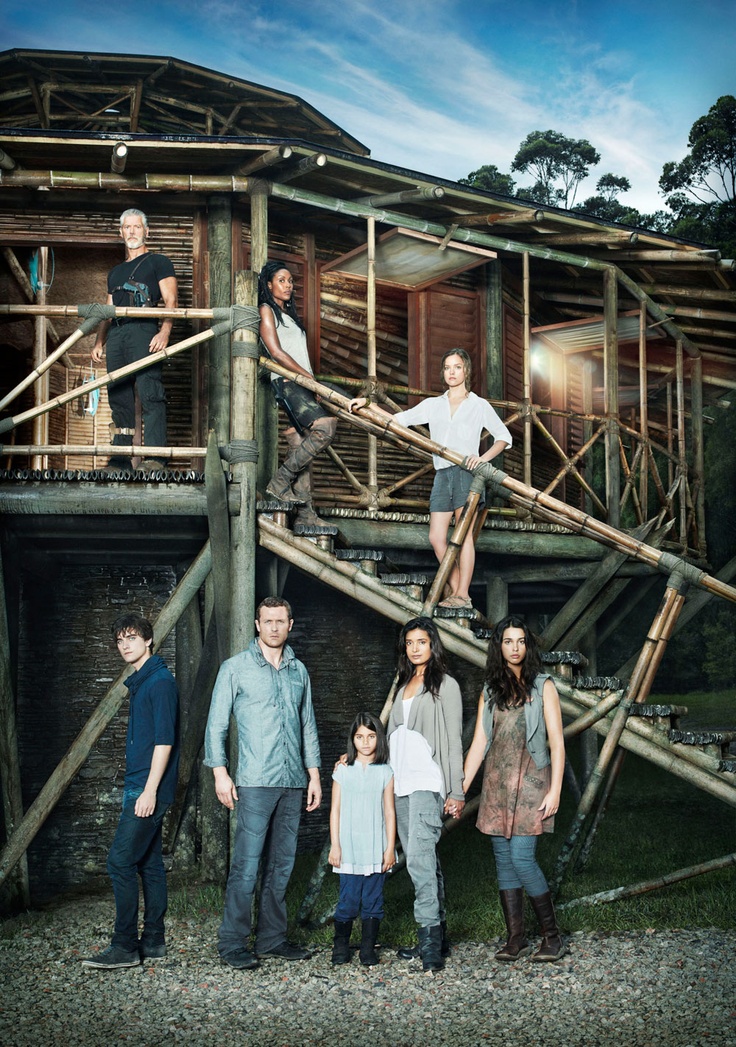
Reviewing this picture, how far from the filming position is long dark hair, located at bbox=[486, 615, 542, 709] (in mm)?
5414

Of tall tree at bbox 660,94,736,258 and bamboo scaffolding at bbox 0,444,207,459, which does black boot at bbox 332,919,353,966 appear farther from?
tall tree at bbox 660,94,736,258

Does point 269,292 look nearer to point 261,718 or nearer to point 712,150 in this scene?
point 261,718

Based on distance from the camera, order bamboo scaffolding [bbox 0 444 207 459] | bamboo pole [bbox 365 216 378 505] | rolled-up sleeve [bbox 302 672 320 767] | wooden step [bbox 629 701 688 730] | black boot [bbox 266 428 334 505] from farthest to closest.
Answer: bamboo pole [bbox 365 216 378 505] → black boot [bbox 266 428 334 505] → bamboo scaffolding [bbox 0 444 207 459] → wooden step [bbox 629 701 688 730] → rolled-up sleeve [bbox 302 672 320 767]

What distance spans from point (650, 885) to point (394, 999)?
6.25ft

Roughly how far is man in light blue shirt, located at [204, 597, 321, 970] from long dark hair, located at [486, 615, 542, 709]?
1.01 m

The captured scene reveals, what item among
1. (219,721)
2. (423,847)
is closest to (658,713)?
(423,847)

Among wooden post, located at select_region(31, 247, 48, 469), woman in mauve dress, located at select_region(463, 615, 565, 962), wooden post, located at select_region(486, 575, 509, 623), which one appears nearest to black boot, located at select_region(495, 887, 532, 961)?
woman in mauve dress, located at select_region(463, 615, 565, 962)

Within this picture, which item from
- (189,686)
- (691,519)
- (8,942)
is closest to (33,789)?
(189,686)

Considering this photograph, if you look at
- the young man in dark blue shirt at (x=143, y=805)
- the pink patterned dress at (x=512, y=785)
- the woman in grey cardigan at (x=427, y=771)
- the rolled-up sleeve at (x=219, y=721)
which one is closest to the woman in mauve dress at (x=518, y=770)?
the pink patterned dress at (x=512, y=785)

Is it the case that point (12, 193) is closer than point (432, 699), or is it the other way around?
point (432, 699)

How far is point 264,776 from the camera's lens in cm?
541

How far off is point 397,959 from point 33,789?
13.5 feet

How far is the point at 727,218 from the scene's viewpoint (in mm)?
22625

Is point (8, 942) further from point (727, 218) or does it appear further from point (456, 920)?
point (727, 218)
